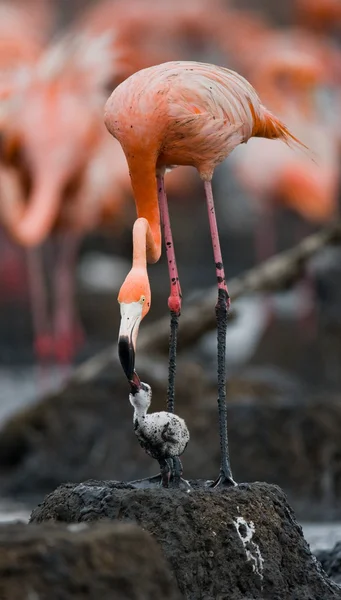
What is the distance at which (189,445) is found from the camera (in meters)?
9.33

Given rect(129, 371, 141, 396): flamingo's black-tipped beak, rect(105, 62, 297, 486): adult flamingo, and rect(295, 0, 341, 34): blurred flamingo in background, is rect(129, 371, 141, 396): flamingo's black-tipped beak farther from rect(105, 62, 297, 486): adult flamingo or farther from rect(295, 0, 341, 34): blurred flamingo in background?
rect(295, 0, 341, 34): blurred flamingo in background

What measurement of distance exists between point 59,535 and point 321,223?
15.8 metres

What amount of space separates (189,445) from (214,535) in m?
Result: 4.25

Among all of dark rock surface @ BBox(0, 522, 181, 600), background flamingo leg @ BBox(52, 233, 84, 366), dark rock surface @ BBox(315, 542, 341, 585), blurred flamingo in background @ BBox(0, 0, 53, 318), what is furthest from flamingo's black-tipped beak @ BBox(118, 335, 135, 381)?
background flamingo leg @ BBox(52, 233, 84, 366)

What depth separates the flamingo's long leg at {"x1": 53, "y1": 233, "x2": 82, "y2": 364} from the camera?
15.5m

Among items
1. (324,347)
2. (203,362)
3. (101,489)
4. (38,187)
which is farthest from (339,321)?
(101,489)

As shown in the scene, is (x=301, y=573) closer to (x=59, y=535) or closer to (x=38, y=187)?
(x=59, y=535)

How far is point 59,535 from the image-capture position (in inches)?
156

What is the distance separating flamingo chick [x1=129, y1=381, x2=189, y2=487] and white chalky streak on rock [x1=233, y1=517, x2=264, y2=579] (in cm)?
46

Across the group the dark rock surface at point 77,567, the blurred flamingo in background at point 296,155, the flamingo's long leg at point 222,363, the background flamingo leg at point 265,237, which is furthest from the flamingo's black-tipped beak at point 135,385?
the background flamingo leg at point 265,237

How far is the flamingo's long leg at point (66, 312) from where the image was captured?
612 inches

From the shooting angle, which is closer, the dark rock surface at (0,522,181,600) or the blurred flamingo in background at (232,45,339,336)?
the dark rock surface at (0,522,181,600)

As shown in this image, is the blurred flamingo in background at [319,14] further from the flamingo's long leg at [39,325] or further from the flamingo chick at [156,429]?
the flamingo chick at [156,429]

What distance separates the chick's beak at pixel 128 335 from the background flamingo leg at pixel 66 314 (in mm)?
10129
